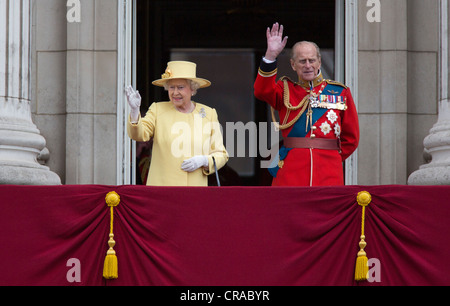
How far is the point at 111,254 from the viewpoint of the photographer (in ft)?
20.2

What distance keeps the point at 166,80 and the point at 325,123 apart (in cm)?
128

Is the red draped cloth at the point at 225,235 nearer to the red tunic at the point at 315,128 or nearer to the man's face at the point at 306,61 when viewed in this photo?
the red tunic at the point at 315,128

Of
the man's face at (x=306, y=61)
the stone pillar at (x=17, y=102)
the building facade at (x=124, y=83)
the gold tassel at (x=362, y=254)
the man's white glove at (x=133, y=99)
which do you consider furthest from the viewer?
the building facade at (x=124, y=83)

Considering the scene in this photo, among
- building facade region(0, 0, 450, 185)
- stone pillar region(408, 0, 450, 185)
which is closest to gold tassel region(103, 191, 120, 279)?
stone pillar region(408, 0, 450, 185)

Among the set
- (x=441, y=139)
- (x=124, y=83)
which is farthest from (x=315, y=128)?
(x=124, y=83)

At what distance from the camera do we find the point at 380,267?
6.18 metres

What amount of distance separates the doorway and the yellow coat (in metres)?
4.28

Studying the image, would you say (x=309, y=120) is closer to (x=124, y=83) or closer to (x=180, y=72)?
(x=180, y=72)

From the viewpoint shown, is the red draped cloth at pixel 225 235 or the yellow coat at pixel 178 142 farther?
the yellow coat at pixel 178 142

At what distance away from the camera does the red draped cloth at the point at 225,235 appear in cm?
618

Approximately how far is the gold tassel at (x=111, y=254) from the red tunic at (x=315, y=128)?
1.47 meters

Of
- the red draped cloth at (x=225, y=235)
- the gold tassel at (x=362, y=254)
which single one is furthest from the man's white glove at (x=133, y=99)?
the gold tassel at (x=362, y=254)

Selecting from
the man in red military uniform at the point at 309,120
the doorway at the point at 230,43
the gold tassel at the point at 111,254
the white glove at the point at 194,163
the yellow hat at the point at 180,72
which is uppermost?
the doorway at the point at 230,43
